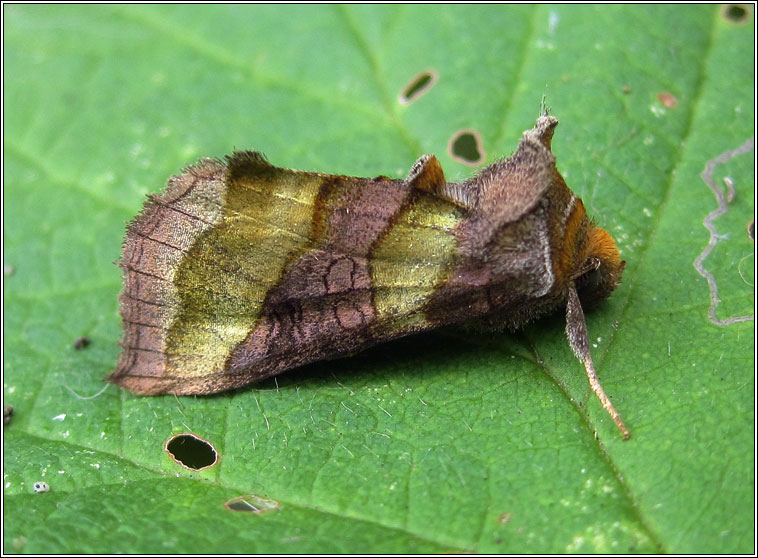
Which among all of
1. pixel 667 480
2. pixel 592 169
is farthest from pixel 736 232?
pixel 667 480

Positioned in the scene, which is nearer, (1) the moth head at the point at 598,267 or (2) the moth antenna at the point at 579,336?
(2) the moth antenna at the point at 579,336

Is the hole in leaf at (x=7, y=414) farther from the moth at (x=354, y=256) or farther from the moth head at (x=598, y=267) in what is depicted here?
the moth head at (x=598, y=267)

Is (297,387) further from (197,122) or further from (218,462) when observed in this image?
(197,122)

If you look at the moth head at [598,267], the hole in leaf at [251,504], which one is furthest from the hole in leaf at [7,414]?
the moth head at [598,267]

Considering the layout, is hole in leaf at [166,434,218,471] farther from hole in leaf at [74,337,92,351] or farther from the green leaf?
hole in leaf at [74,337,92,351]

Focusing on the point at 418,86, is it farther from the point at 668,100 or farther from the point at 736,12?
the point at 736,12

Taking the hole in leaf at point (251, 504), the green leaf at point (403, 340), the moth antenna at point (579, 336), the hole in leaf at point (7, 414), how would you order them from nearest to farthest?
the green leaf at point (403, 340)
the hole in leaf at point (251, 504)
the moth antenna at point (579, 336)
the hole in leaf at point (7, 414)

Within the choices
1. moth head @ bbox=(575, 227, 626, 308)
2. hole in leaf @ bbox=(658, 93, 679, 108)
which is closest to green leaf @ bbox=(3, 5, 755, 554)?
hole in leaf @ bbox=(658, 93, 679, 108)
